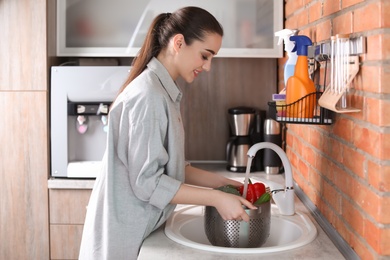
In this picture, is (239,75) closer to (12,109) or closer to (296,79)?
(12,109)

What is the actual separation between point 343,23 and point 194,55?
48 centimetres

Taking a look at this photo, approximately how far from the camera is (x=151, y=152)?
1710 mm

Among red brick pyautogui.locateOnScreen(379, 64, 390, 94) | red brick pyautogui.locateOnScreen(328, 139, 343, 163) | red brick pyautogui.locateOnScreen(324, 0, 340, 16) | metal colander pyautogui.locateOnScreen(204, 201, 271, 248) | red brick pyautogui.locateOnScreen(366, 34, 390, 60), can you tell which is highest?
red brick pyautogui.locateOnScreen(324, 0, 340, 16)

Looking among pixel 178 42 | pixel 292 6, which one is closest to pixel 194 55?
pixel 178 42

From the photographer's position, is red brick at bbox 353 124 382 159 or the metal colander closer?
red brick at bbox 353 124 382 159

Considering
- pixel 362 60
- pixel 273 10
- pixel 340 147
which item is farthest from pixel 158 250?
pixel 273 10

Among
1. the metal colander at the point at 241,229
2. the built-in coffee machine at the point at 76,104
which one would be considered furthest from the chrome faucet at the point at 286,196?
the built-in coffee machine at the point at 76,104

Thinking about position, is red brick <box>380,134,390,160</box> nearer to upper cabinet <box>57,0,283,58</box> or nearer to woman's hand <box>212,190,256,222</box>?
woman's hand <box>212,190,256,222</box>

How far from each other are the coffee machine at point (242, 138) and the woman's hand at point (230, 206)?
4.22 ft

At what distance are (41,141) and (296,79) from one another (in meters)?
1.49

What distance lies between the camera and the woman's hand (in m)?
1.71

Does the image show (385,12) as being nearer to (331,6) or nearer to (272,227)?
(331,6)

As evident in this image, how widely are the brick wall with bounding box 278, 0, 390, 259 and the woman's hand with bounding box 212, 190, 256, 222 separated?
27 centimetres

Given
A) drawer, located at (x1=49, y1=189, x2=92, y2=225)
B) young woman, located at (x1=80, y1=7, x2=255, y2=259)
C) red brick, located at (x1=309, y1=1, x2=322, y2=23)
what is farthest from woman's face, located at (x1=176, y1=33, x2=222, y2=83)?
drawer, located at (x1=49, y1=189, x2=92, y2=225)
